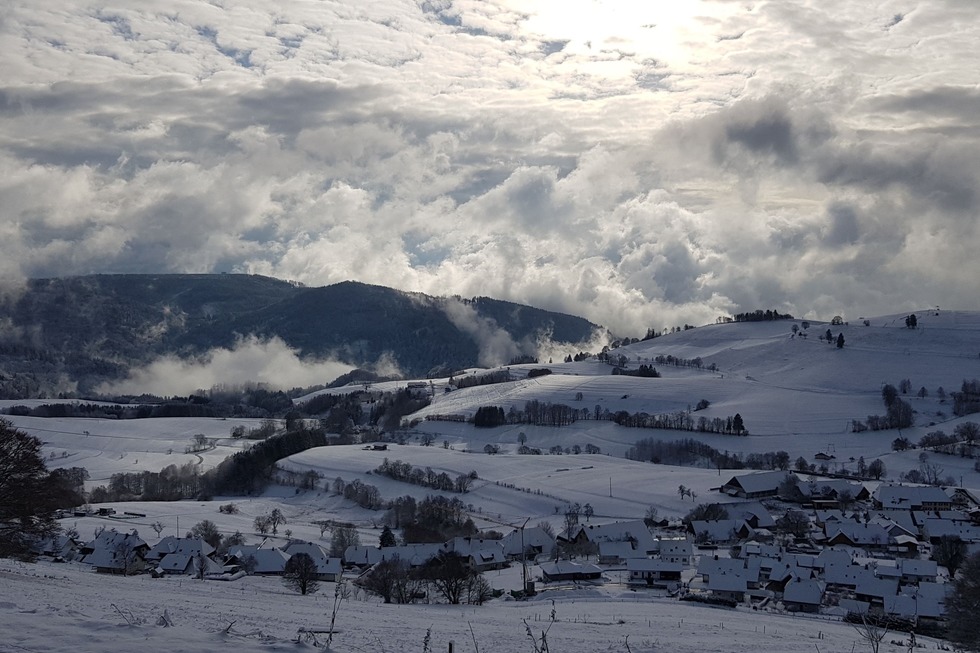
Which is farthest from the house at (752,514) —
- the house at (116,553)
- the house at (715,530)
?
the house at (116,553)

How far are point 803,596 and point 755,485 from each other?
149 ft

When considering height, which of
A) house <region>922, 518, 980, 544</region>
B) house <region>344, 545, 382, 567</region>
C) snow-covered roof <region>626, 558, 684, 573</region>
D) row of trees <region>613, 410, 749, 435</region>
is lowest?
house <region>344, 545, 382, 567</region>

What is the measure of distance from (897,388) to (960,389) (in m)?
10.5

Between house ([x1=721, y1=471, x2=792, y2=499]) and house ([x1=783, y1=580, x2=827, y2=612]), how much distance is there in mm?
41271

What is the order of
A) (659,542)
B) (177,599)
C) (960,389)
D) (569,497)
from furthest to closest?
1. (960,389)
2. (569,497)
3. (659,542)
4. (177,599)

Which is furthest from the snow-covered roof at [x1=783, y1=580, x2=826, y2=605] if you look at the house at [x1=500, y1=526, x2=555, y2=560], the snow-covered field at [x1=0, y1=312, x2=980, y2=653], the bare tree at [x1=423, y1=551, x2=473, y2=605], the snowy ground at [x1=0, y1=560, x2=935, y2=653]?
the house at [x1=500, y1=526, x2=555, y2=560]

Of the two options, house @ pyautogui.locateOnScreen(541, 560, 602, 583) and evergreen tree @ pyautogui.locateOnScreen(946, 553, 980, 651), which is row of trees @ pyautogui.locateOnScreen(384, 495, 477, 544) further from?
evergreen tree @ pyautogui.locateOnScreen(946, 553, 980, 651)

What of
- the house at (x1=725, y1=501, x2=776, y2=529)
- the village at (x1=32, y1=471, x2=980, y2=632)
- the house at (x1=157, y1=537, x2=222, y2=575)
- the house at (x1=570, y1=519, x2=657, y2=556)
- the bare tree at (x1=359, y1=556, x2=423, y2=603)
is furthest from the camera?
the house at (x1=725, y1=501, x2=776, y2=529)

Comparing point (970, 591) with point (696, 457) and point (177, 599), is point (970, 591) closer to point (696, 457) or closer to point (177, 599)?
point (177, 599)

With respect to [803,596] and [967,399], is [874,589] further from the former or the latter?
[967,399]

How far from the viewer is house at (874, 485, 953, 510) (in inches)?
3346

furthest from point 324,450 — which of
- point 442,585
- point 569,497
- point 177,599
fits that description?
point 177,599

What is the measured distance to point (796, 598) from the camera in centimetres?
5103

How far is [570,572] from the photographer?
58.9 metres
